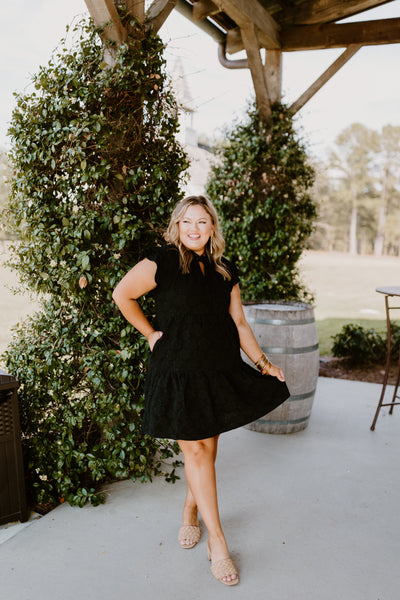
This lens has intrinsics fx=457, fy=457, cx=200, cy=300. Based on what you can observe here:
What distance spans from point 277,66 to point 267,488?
3.98 m

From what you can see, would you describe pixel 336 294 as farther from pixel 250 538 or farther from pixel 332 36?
pixel 250 538

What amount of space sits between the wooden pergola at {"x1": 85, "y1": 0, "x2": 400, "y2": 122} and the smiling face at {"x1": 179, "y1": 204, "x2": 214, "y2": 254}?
2691mm

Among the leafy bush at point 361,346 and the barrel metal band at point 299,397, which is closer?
the barrel metal band at point 299,397

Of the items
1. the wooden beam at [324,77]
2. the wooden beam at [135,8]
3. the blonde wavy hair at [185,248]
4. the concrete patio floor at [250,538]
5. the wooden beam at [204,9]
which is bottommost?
the concrete patio floor at [250,538]

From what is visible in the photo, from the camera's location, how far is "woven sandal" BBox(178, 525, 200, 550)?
2058 mm

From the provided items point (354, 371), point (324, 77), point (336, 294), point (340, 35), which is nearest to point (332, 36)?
point (340, 35)

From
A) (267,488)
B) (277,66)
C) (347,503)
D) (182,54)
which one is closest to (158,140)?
(182,54)

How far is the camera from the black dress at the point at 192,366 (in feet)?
5.98

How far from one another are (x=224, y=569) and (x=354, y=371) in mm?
3565

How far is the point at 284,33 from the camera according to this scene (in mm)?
4562

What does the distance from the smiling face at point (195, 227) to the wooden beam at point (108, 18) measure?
1038mm

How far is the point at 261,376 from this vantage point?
202cm

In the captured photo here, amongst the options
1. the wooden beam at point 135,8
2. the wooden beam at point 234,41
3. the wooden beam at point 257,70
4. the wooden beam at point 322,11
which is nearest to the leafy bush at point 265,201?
the wooden beam at point 257,70

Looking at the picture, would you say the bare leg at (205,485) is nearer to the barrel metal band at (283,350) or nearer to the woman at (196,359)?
the woman at (196,359)
